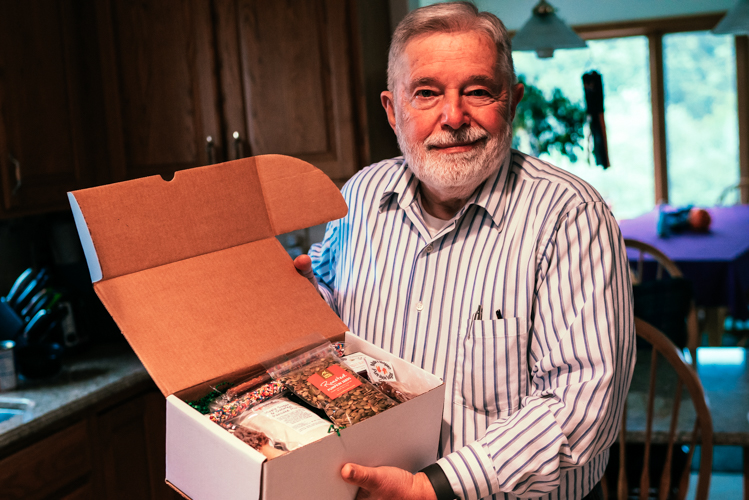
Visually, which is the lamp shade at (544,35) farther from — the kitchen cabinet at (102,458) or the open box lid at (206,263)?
the kitchen cabinet at (102,458)

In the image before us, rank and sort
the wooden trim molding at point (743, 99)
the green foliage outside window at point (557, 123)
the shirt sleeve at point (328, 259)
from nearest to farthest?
the shirt sleeve at point (328, 259) → the green foliage outside window at point (557, 123) → the wooden trim molding at point (743, 99)

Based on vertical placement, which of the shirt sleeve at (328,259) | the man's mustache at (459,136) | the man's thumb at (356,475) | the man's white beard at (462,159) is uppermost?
the man's mustache at (459,136)

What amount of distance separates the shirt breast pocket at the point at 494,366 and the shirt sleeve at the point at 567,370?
1.1 inches

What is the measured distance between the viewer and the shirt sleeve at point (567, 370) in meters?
0.92

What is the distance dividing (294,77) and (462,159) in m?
1.35

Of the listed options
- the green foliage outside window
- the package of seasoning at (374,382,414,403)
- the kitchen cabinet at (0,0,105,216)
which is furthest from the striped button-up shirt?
the green foliage outside window

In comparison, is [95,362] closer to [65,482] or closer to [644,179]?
[65,482]

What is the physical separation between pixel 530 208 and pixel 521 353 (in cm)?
25

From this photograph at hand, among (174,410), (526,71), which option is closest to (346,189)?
(174,410)

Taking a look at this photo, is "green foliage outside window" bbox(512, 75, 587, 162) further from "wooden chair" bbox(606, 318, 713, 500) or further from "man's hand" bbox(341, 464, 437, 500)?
"man's hand" bbox(341, 464, 437, 500)

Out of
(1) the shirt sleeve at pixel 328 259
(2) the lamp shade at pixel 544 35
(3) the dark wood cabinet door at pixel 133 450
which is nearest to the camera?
(1) the shirt sleeve at pixel 328 259

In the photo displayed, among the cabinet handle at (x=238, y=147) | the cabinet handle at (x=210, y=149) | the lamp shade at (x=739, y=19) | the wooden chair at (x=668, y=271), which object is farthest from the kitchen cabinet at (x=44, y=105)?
the lamp shade at (x=739, y=19)

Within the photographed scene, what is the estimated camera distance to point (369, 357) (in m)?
0.98

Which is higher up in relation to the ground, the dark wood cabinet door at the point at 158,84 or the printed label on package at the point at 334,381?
the dark wood cabinet door at the point at 158,84
